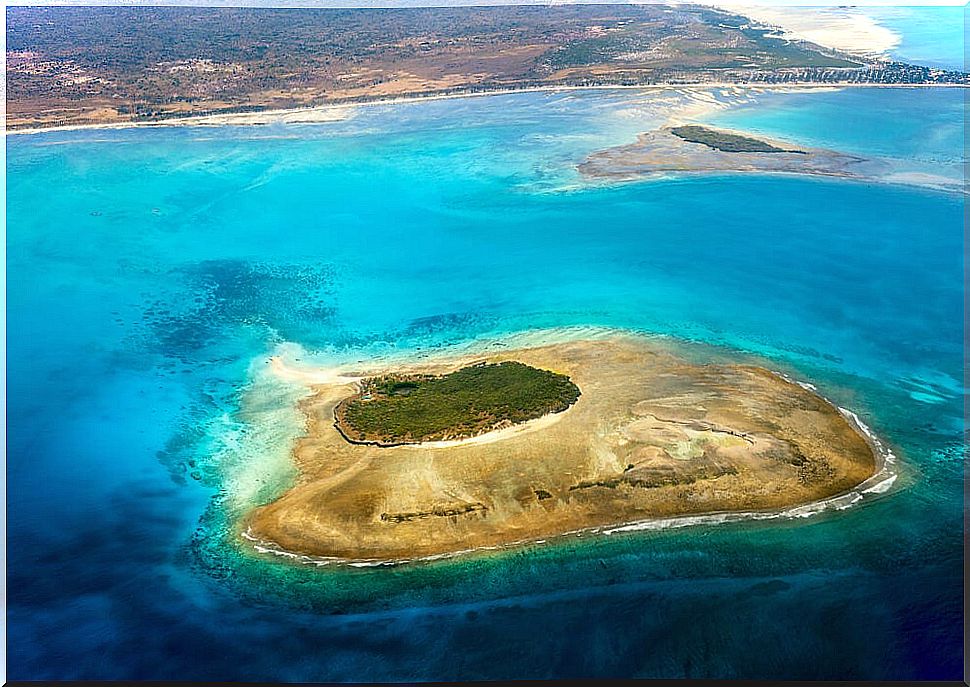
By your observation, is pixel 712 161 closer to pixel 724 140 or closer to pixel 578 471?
pixel 724 140

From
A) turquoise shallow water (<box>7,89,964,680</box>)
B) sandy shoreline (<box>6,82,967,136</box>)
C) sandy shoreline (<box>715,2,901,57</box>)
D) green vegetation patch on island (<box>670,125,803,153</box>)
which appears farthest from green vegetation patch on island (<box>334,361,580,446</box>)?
sandy shoreline (<box>715,2,901,57</box>)

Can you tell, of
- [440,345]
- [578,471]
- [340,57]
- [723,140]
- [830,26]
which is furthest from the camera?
[830,26]

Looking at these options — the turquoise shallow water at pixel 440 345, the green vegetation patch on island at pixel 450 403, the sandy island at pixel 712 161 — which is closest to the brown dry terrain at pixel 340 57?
the turquoise shallow water at pixel 440 345

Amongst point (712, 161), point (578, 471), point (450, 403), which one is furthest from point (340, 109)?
point (578, 471)

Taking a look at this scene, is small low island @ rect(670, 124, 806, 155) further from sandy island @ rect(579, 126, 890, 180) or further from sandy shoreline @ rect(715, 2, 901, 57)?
sandy shoreline @ rect(715, 2, 901, 57)

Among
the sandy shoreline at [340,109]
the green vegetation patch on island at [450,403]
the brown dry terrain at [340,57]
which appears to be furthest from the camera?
the brown dry terrain at [340,57]

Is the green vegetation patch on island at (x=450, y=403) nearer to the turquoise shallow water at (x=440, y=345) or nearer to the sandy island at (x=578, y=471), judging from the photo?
the sandy island at (x=578, y=471)

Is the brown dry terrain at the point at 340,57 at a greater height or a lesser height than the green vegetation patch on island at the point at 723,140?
greater
